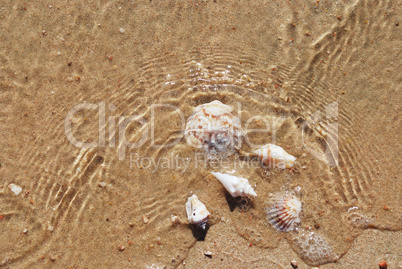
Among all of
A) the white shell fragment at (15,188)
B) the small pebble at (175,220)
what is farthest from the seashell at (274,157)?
the white shell fragment at (15,188)

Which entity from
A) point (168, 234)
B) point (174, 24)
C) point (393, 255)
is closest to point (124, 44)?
point (174, 24)

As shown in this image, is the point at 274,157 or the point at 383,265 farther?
the point at 274,157

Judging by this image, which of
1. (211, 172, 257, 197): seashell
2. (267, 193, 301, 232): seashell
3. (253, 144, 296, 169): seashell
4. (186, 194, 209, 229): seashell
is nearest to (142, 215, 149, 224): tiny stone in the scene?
(186, 194, 209, 229): seashell

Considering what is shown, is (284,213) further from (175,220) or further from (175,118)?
(175,118)

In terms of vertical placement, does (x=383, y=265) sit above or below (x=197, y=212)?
below

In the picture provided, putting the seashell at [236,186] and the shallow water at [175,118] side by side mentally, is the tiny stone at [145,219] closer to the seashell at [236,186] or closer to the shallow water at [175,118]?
the shallow water at [175,118]

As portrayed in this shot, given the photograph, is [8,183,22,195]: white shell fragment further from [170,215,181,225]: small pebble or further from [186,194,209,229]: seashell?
[186,194,209,229]: seashell

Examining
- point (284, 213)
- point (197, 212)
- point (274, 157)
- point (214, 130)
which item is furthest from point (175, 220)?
point (274, 157)
